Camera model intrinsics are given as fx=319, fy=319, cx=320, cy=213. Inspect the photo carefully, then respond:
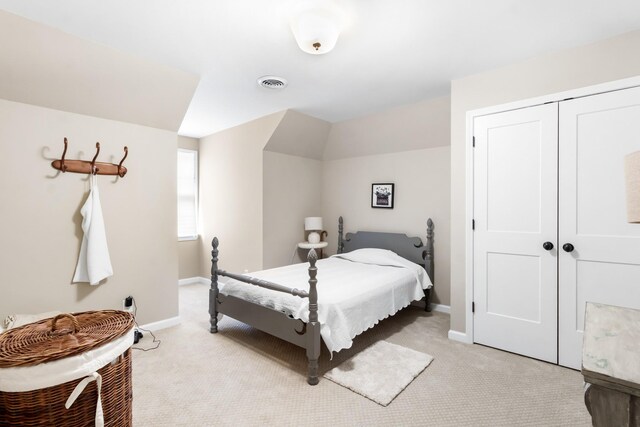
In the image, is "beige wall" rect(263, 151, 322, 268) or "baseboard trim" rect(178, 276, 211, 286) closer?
"beige wall" rect(263, 151, 322, 268)

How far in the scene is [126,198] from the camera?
3.12 metres

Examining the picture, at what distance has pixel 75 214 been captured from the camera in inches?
110

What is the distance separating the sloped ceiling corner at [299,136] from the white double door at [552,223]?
7.17 ft

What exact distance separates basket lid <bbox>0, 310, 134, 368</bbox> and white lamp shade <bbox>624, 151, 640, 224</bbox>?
1984mm

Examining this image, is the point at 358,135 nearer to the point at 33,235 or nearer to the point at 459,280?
the point at 459,280

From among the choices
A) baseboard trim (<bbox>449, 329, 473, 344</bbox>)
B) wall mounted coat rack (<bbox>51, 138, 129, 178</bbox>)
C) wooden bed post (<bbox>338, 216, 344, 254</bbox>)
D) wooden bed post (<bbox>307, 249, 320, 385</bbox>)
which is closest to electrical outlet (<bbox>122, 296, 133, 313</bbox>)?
wall mounted coat rack (<bbox>51, 138, 129, 178</bbox>)

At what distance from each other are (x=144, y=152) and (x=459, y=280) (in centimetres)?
→ 337

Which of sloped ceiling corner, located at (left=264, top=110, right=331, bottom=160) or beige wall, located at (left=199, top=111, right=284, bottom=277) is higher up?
sloped ceiling corner, located at (left=264, top=110, right=331, bottom=160)

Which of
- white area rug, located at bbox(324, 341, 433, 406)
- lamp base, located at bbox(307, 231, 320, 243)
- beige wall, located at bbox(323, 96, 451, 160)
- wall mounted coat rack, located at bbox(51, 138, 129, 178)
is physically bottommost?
white area rug, located at bbox(324, 341, 433, 406)

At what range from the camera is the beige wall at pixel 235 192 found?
4445 mm

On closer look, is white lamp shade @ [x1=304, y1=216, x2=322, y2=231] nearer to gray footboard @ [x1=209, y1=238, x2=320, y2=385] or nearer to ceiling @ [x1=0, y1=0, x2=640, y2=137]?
gray footboard @ [x1=209, y1=238, x2=320, y2=385]

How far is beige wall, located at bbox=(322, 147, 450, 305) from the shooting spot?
3975 mm

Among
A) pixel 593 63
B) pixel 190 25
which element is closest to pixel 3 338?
pixel 190 25

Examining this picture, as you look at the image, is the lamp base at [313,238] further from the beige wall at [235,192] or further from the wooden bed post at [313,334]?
the wooden bed post at [313,334]
